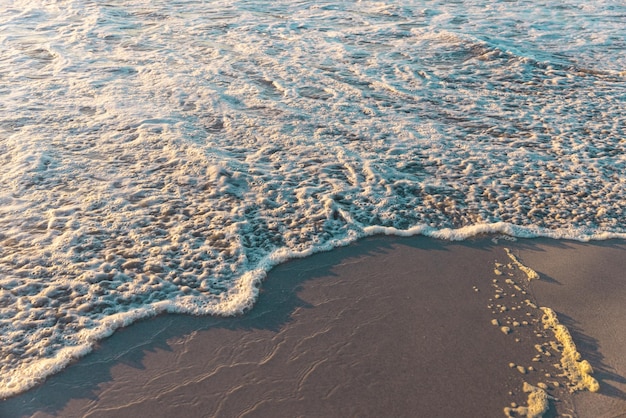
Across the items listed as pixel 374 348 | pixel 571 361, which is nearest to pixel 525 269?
pixel 571 361

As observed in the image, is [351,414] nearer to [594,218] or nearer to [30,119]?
[594,218]

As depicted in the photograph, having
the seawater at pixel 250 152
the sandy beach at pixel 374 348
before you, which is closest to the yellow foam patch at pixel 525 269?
the sandy beach at pixel 374 348

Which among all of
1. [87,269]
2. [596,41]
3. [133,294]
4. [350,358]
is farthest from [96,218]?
[596,41]

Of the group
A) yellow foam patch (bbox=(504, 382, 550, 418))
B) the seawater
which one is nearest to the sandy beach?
yellow foam patch (bbox=(504, 382, 550, 418))

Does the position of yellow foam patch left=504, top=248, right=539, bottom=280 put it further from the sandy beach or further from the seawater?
the seawater

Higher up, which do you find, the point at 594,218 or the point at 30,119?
the point at 30,119

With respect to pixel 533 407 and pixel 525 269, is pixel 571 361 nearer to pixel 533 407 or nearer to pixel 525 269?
pixel 533 407

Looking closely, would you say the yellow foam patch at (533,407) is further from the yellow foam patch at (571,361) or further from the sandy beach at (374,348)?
the yellow foam patch at (571,361)
